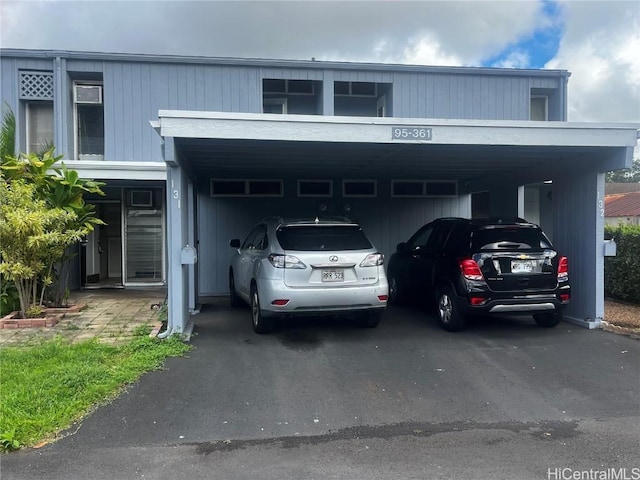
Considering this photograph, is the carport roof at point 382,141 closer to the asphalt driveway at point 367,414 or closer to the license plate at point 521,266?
the license plate at point 521,266

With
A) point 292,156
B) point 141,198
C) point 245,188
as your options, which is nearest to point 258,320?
point 292,156

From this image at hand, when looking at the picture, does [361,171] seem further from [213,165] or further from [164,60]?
[164,60]

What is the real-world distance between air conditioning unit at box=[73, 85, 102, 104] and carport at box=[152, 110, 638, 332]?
366 cm

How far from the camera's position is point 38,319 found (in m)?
8.09

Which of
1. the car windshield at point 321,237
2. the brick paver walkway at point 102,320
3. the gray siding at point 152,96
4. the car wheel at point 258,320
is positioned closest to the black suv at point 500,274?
the car windshield at point 321,237

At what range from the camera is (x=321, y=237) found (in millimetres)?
7098

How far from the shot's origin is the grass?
4.10 metres

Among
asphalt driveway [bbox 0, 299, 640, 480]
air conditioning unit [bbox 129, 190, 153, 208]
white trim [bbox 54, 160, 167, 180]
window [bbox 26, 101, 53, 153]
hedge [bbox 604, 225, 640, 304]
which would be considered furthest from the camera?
air conditioning unit [bbox 129, 190, 153, 208]

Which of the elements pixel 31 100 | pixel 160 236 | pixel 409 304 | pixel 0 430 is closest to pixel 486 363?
pixel 409 304

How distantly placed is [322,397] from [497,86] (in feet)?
36.7

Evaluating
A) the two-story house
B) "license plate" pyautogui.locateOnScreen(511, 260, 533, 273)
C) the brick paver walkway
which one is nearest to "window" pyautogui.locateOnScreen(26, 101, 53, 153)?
the two-story house

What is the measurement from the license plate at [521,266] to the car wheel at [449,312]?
93cm

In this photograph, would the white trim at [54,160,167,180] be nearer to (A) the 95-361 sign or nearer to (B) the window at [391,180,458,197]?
(A) the 95-361 sign

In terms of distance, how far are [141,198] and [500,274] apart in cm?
909
